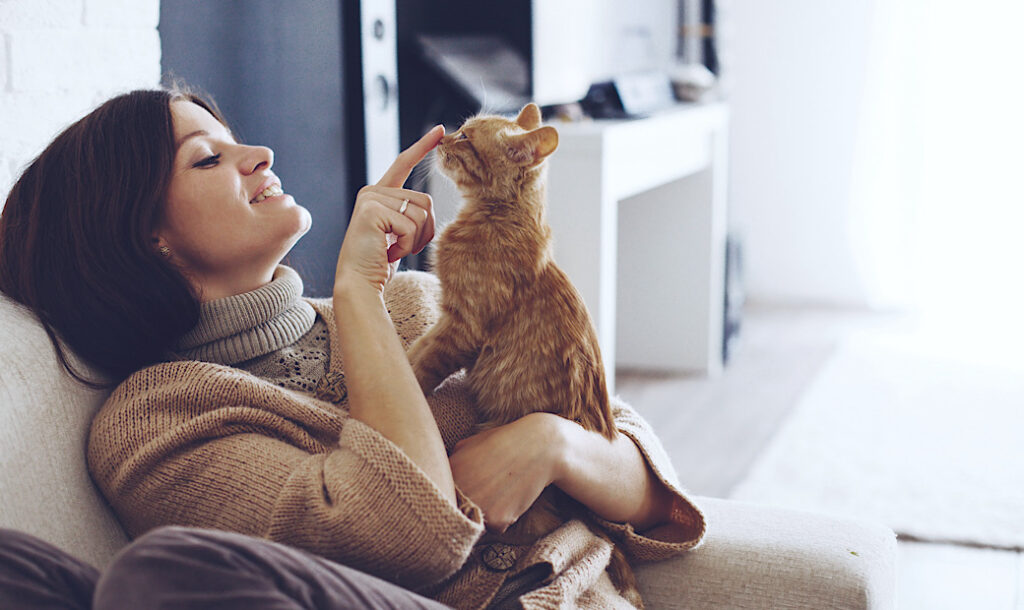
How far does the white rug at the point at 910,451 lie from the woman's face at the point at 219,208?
5.53ft

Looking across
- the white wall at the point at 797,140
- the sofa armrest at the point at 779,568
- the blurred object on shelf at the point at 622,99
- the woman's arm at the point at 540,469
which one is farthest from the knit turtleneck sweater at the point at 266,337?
the white wall at the point at 797,140

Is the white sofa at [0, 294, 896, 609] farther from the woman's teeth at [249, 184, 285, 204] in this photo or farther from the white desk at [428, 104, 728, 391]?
the white desk at [428, 104, 728, 391]

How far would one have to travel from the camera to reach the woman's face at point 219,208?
1.22 m

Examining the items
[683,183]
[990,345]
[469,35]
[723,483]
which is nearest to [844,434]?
[723,483]

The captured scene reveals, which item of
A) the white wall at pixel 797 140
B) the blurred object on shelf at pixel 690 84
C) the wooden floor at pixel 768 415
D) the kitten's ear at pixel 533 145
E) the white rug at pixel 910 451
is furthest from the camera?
the white wall at pixel 797 140

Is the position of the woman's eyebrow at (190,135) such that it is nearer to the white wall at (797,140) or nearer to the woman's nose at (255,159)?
the woman's nose at (255,159)

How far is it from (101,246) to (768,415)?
2511 millimetres

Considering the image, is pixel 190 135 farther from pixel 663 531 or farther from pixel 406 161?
pixel 663 531

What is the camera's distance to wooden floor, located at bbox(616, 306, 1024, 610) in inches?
85.3

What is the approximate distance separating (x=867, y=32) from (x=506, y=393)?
12.8ft

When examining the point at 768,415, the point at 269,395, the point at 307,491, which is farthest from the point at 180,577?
the point at 768,415

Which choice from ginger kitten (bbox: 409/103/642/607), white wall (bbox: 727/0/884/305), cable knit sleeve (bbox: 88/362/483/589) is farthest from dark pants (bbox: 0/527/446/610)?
white wall (bbox: 727/0/884/305)

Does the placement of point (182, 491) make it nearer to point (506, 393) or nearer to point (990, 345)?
point (506, 393)

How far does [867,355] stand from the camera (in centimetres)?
389
